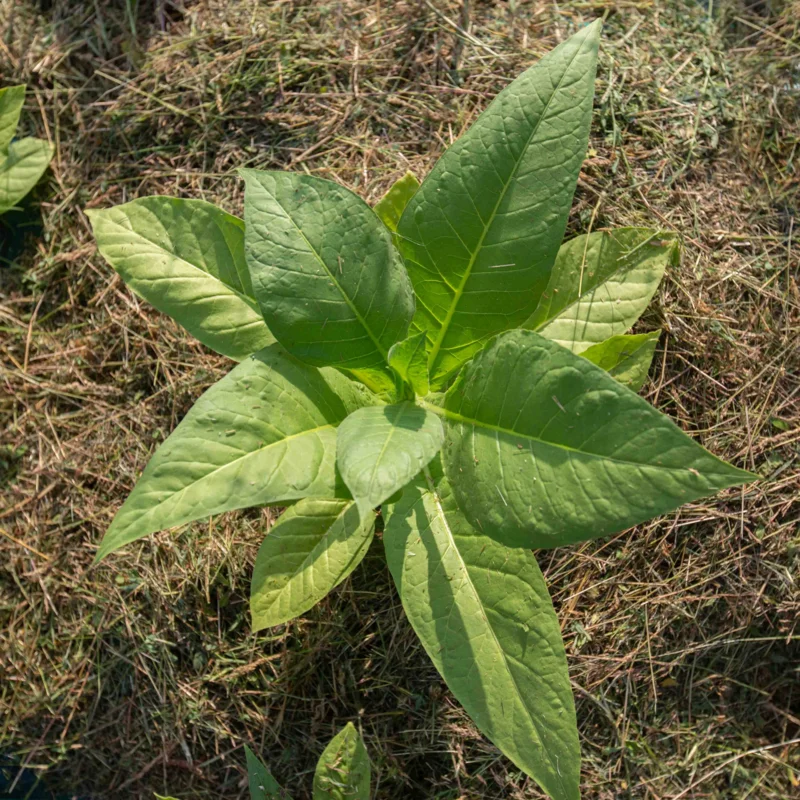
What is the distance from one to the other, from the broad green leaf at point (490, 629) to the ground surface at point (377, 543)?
55cm

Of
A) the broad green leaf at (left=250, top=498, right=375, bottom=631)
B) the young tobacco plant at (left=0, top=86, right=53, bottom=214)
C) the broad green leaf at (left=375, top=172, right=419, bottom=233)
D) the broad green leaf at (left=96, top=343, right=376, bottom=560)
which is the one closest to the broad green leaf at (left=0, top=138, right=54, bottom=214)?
the young tobacco plant at (left=0, top=86, right=53, bottom=214)

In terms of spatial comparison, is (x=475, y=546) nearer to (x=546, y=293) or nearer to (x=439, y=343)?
(x=439, y=343)

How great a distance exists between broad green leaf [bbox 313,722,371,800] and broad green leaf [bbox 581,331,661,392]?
1.24 metres

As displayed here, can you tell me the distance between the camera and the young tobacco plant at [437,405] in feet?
4.50

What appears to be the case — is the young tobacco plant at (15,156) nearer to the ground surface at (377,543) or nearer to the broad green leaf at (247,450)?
the ground surface at (377,543)

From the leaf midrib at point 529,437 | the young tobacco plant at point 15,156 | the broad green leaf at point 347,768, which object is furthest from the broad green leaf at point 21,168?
the broad green leaf at point 347,768

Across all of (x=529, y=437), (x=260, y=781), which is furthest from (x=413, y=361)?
(x=260, y=781)

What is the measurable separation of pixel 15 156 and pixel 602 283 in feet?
7.41

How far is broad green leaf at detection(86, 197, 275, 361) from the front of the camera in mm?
1904

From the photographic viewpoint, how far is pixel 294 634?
2.31m

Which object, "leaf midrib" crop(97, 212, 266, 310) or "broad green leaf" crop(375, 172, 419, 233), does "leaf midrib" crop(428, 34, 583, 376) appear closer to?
"broad green leaf" crop(375, 172, 419, 233)

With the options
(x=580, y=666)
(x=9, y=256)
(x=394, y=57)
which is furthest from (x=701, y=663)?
(x=9, y=256)

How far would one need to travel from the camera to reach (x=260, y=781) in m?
2.06

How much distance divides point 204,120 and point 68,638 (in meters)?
1.92
